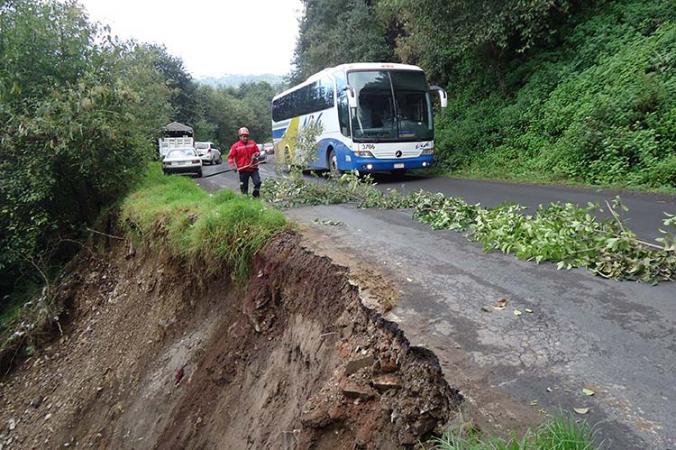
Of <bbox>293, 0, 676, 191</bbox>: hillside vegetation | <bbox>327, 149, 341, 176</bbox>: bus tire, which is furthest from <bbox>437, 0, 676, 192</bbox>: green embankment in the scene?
<bbox>327, 149, 341, 176</bbox>: bus tire

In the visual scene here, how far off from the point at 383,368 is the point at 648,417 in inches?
59.7

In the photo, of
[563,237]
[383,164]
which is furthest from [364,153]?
[563,237]

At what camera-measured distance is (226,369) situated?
5.41 metres

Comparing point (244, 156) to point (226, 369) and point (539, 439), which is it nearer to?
point (226, 369)

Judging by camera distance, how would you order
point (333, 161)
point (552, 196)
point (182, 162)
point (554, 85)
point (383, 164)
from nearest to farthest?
point (552, 196) → point (383, 164) → point (554, 85) → point (333, 161) → point (182, 162)

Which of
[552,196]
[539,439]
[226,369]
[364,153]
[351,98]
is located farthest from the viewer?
[364,153]

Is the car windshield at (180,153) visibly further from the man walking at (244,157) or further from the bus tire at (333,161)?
the man walking at (244,157)

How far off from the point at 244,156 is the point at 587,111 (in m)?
8.18

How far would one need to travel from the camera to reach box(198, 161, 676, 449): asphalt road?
261 centimetres

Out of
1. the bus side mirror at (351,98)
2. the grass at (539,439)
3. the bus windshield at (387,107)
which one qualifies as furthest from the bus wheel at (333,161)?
the grass at (539,439)

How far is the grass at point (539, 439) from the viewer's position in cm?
215

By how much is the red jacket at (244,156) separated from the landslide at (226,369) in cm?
236

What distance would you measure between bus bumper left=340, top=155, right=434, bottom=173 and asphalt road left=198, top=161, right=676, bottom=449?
7488 millimetres

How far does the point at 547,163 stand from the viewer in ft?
39.5
